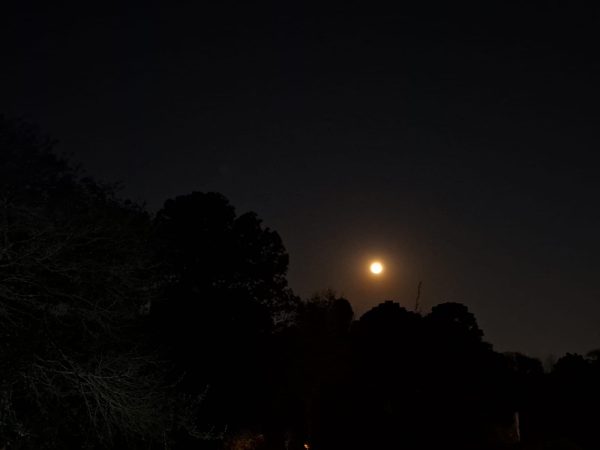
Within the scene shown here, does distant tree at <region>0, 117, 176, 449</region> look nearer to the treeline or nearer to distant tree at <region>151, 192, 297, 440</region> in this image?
the treeline

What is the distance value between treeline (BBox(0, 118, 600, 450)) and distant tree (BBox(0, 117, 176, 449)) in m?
0.05

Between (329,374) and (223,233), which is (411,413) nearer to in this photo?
(329,374)

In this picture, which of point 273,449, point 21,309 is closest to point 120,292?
point 21,309

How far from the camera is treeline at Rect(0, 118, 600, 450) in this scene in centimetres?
1227

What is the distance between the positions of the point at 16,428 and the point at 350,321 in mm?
35834

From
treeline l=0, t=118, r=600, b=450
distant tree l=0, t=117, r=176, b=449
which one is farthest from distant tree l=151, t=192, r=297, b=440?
distant tree l=0, t=117, r=176, b=449

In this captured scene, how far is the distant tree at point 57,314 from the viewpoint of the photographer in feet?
37.6

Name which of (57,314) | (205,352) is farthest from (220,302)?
(57,314)

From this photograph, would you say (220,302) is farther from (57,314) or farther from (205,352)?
(57,314)

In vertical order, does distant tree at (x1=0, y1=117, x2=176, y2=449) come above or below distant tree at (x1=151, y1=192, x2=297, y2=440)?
below

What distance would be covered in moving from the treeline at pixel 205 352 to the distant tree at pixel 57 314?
45 millimetres

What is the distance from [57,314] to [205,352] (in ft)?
34.3

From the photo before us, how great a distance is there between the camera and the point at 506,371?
5450cm

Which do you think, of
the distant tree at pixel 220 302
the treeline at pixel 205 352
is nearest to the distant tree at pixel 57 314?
the treeline at pixel 205 352
